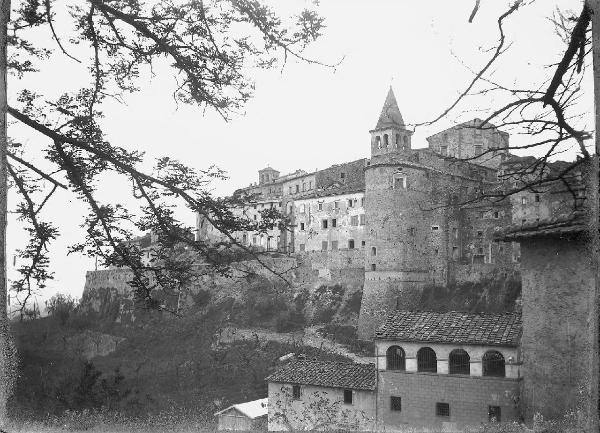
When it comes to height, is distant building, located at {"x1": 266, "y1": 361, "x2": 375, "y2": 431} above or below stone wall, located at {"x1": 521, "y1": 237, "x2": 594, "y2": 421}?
below

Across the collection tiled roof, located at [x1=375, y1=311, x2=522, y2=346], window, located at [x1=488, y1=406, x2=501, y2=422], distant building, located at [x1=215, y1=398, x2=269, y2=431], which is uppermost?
tiled roof, located at [x1=375, y1=311, x2=522, y2=346]

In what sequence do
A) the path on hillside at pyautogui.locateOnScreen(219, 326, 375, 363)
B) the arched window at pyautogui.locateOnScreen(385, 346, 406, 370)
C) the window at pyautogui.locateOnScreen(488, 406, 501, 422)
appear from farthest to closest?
the path on hillside at pyautogui.locateOnScreen(219, 326, 375, 363)
the arched window at pyautogui.locateOnScreen(385, 346, 406, 370)
the window at pyautogui.locateOnScreen(488, 406, 501, 422)

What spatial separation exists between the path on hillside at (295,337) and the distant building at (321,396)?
13.7 ft

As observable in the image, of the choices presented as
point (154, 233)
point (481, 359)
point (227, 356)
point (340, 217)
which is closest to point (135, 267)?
point (154, 233)

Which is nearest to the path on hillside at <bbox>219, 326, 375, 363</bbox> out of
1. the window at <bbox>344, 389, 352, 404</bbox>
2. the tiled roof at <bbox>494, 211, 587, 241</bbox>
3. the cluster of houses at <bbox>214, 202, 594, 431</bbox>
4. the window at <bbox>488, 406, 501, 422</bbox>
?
the cluster of houses at <bbox>214, 202, 594, 431</bbox>

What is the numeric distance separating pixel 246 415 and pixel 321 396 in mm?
1831

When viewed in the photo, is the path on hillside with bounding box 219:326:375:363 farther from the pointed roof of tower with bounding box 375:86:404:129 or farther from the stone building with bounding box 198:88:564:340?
the pointed roof of tower with bounding box 375:86:404:129

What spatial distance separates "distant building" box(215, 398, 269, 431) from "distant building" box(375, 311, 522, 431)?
6.34 feet

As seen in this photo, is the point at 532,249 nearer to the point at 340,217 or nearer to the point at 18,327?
the point at 18,327

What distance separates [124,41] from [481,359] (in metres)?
7.33

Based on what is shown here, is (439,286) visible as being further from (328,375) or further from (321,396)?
(321,396)

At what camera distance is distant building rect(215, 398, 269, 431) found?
7.49m

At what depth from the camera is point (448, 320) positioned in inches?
422

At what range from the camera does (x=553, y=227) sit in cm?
459
